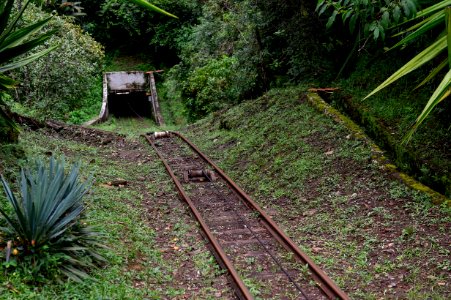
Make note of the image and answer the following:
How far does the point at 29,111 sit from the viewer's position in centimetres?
1662

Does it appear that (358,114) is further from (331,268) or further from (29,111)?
(29,111)

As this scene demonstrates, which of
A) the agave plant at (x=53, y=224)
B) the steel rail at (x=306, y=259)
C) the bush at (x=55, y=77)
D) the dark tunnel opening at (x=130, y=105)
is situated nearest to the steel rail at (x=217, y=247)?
the steel rail at (x=306, y=259)

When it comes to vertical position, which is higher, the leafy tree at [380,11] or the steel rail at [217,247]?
the leafy tree at [380,11]

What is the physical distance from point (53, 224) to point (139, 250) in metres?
1.76

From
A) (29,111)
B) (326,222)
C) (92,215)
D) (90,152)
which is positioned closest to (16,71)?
(29,111)

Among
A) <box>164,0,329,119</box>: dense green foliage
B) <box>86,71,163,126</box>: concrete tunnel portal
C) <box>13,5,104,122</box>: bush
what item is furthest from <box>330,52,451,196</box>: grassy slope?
<box>86,71,163,126</box>: concrete tunnel portal

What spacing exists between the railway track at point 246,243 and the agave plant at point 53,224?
1802 millimetres

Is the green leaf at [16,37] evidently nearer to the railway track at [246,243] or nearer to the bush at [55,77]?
the railway track at [246,243]

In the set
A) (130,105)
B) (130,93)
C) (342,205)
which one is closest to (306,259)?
(342,205)

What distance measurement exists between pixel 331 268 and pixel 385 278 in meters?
0.69

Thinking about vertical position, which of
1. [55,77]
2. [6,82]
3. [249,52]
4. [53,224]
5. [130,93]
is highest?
[6,82]

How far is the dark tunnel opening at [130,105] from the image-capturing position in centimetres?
2830

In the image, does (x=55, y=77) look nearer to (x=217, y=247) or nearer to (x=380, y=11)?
(x=217, y=247)

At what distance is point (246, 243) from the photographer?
7.27 m
